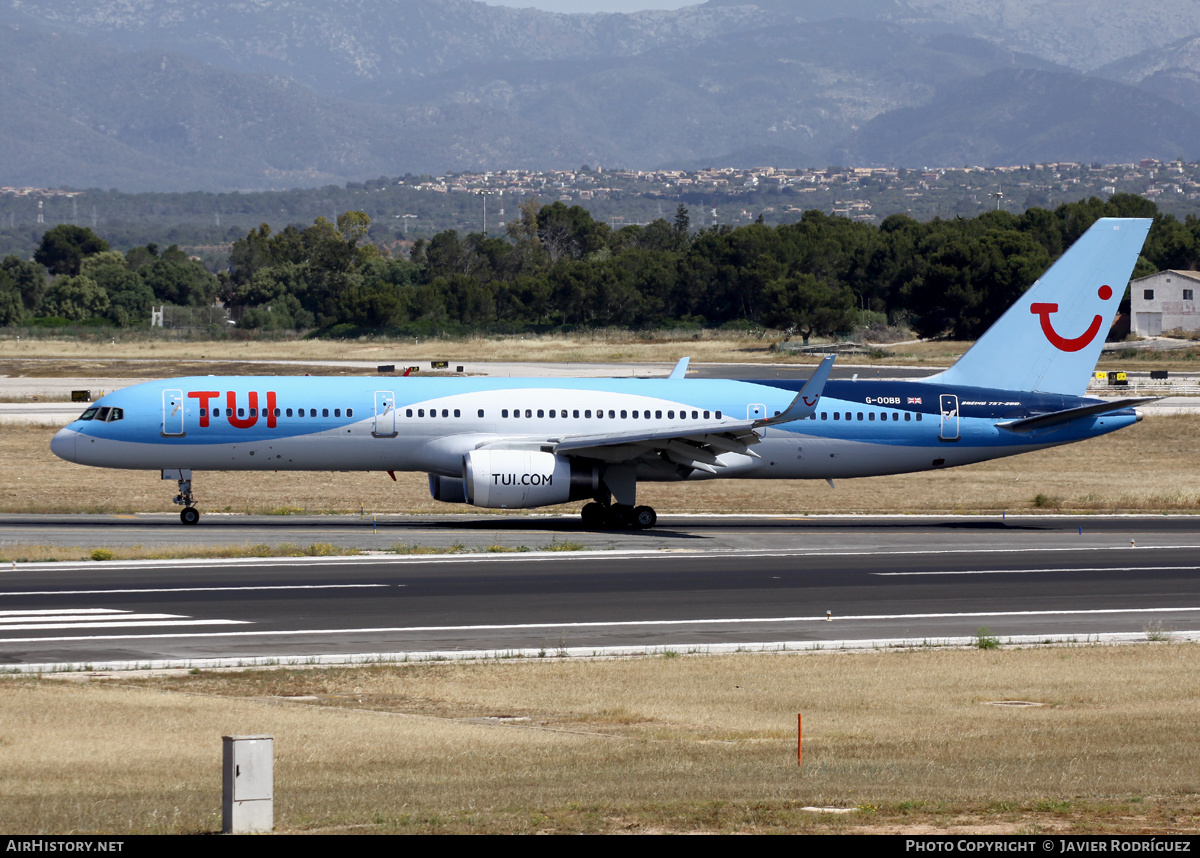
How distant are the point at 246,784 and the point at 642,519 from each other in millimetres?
28585

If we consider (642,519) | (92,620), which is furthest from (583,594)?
(642,519)

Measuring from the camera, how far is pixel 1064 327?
4184 centimetres

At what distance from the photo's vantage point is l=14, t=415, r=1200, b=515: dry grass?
4481 centimetres

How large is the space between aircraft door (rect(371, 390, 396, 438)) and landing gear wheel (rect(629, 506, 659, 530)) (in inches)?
271

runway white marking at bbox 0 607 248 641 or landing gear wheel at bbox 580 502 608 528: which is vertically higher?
runway white marking at bbox 0 607 248 641

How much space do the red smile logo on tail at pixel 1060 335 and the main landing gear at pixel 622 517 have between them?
43.0 ft

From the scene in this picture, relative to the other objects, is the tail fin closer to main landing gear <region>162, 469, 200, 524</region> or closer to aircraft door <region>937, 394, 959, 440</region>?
aircraft door <region>937, 394, 959, 440</region>

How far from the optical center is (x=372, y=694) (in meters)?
18.4

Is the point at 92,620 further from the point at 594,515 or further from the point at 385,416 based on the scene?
the point at 594,515

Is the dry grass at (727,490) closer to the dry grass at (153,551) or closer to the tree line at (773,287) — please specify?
the dry grass at (153,551)

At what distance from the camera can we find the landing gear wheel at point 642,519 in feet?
128

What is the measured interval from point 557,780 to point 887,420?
28.5 metres

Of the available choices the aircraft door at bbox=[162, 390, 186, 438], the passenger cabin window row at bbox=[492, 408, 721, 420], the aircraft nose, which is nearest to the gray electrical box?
the passenger cabin window row at bbox=[492, 408, 721, 420]
